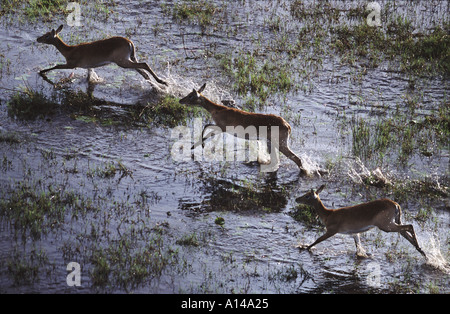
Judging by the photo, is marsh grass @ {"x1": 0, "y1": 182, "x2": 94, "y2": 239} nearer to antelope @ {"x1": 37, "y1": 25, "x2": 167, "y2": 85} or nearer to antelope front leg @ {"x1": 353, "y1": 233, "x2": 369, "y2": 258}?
antelope front leg @ {"x1": 353, "y1": 233, "x2": 369, "y2": 258}

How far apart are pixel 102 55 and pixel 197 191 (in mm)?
3645

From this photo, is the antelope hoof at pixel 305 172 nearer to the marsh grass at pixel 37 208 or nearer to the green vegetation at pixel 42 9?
the marsh grass at pixel 37 208

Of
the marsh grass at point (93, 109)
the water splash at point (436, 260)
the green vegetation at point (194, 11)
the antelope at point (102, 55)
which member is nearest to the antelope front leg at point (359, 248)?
the water splash at point (436, 260)

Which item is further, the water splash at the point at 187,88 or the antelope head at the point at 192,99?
the water splash at the point at 187,88

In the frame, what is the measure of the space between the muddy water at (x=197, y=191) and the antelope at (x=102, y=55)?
365 mm

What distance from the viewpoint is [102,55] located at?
1158 centimetres

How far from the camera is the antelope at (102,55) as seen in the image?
11586mm

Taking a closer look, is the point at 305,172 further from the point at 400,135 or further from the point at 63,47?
the point at 63,47

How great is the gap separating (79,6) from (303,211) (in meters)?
8.80

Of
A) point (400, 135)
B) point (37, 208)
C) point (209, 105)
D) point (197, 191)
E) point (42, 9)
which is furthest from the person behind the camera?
point (42, 9)

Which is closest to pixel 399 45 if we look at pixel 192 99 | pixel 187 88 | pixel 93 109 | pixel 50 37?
pixel 187 88

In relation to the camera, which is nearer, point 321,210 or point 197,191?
point 321,210

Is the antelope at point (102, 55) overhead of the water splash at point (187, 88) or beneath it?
overhead
